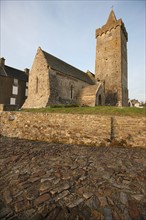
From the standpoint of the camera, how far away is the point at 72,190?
10.4 ft

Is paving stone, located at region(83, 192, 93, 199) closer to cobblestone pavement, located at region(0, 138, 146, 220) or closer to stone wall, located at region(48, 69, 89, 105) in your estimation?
cobblestone pavement, located at region(0, 138, 146, 220)

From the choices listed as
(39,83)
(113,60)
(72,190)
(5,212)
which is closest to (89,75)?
(113,60)

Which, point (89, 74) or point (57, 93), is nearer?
point (57, 93)

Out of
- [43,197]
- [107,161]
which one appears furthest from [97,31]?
[43,197]

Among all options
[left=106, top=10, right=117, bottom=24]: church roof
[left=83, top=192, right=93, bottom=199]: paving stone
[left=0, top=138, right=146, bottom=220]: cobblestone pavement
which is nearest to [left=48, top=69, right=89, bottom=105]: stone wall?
[left=0, top=138, right=146, bottom=220]: cobblestone pavement

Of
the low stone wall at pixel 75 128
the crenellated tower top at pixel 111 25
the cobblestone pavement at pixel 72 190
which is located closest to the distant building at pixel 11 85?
the low stone wall at pixel 75 128

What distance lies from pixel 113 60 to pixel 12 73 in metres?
23.0

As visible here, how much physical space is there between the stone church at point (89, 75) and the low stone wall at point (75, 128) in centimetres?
489

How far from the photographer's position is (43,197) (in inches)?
113

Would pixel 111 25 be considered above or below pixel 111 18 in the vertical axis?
below

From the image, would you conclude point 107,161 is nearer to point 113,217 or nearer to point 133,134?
point 113,217

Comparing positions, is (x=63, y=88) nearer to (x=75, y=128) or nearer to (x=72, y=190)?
(x=75, y=128)

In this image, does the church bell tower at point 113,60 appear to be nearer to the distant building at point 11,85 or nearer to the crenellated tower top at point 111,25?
the crenellated tower top at point 111,25

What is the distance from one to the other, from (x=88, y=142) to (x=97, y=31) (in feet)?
99.8
